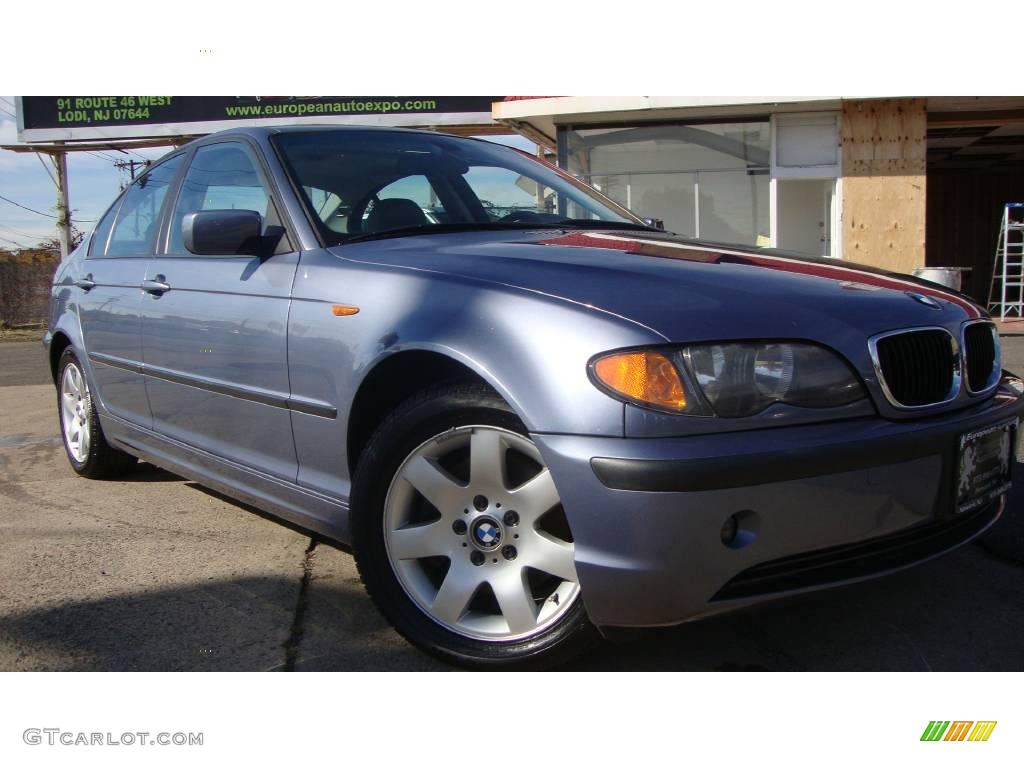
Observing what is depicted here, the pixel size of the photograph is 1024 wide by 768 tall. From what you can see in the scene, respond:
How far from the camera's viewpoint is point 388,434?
2428 mm

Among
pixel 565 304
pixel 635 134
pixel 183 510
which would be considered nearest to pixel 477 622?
pixel 565 304

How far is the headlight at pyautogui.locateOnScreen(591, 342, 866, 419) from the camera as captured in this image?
1982 mm

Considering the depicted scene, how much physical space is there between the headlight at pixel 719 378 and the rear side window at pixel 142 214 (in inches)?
104

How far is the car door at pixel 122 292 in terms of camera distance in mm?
3830

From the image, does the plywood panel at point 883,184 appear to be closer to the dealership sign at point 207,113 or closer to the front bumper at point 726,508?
the dealership sign at point 207,113

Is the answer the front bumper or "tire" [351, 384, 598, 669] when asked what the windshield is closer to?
"tire" [351, 384, 598, 669]

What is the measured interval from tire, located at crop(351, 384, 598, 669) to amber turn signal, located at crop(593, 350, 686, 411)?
0.99 ft

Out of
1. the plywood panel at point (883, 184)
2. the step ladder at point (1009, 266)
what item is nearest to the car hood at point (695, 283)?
the plywood panel at point (883, 184)

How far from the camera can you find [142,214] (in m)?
4.15

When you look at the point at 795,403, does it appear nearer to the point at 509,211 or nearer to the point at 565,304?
the point at 565,304

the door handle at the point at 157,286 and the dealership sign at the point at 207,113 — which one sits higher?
the dealership sign at the point at 207,113

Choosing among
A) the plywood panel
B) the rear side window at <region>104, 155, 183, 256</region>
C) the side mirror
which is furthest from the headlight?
the plywood panel

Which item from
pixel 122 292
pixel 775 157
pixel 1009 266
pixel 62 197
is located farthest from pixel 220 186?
pixel 62 197

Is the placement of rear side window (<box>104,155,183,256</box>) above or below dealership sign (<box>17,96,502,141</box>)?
below
